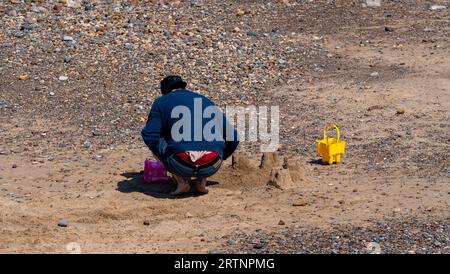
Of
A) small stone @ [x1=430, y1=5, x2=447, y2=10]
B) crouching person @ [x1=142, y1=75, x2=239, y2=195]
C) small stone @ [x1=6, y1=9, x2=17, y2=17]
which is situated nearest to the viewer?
crouching person @ [x1=142, y1=75, x2=239, y2=195]

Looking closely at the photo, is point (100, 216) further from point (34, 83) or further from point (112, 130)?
point (34, 83)

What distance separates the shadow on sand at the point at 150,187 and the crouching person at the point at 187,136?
4.1 inches

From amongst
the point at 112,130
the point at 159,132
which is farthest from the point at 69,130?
the point at 159,132

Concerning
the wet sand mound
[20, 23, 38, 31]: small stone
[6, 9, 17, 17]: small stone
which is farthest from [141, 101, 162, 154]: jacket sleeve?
[6, 9, 17, 17]: small stone

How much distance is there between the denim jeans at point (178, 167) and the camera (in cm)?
1000

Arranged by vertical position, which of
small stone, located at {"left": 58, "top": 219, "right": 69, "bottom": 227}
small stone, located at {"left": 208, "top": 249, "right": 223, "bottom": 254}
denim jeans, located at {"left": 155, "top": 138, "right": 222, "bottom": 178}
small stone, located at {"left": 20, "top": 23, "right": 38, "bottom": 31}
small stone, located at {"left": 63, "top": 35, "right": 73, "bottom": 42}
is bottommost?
small stone, located at {"left": 58, "top": 219, "right": 69, "bottom": 227}

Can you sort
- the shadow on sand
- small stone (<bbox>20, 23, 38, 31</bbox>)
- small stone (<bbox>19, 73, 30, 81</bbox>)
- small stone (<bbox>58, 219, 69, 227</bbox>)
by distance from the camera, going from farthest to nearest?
1. small stone (<bbox>20, 23, 38, 31</bbox>)
2. small stone (<bbox>19, 73, 30, 81</bbox>)
3. the shadow on sand
4. small stone (<bbox>58, 219, 69, 227</bbox>)

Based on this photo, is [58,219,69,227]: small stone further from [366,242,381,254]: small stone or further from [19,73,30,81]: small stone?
[19,73,30,81]: small stone

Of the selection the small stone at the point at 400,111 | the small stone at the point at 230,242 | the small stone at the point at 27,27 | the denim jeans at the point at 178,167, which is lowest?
the small stone at the point at 400,111

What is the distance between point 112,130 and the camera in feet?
40.9

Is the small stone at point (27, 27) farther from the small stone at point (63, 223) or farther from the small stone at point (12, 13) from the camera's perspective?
the small stone at point (63, 223)

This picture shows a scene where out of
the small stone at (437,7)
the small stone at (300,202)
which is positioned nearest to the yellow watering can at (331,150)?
the small stone at (300,202)

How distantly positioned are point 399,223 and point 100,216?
2.40 meters

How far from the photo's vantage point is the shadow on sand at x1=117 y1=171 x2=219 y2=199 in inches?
404
